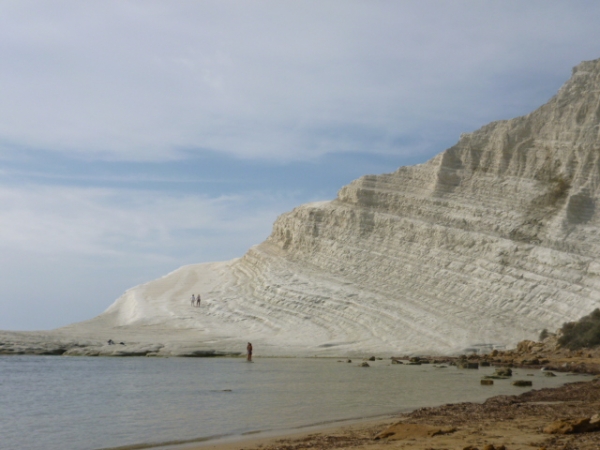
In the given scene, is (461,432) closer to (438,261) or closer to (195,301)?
(438,261)

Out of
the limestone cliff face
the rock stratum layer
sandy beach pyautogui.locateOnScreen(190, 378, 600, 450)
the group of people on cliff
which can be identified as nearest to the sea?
sandy beach pyautogui.locateOnScreen(190, 378, 600, 450)

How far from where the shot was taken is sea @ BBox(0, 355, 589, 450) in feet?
33.7

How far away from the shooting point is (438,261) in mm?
34938

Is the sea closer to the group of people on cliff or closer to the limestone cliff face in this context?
the limestone cliff face

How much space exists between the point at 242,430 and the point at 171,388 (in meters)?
6.96

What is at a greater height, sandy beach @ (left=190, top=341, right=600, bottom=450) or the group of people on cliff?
the group of people on cliff

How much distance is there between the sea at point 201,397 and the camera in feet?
33.7

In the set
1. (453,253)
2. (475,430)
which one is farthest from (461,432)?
(453,253)

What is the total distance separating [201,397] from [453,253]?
75.1 feet

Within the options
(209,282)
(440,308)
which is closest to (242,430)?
(440,308)

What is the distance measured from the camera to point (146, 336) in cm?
3341

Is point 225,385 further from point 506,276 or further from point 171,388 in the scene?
point 506,276

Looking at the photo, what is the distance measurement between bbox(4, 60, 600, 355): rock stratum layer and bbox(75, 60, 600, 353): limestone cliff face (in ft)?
0.21

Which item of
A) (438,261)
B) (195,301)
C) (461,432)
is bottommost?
(461,432)
